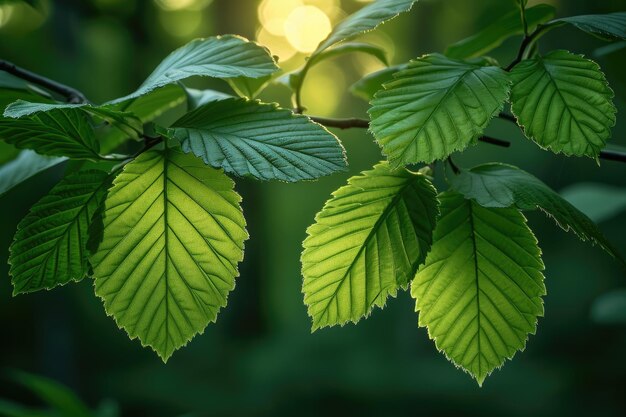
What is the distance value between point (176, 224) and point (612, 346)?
9.31m

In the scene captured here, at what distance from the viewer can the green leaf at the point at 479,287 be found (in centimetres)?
50

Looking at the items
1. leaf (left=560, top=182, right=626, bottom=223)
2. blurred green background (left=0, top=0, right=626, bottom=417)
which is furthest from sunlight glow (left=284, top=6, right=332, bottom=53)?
leaf (left=560, top=182, right=626, bottom=223)

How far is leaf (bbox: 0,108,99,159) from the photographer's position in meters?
0.47

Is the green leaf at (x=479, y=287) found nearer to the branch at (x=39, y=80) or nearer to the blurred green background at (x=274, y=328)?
the branch at (x=39, y=80)

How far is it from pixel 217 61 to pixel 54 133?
0.14 m

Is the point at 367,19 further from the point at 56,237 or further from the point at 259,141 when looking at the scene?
the point at 56,237

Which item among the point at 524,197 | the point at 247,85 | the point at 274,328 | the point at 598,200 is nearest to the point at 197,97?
the point at 247,85

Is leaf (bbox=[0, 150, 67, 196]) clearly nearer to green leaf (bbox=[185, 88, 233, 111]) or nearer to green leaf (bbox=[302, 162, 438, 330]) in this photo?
green leaf (bbox=[185, 88, 233, 111])

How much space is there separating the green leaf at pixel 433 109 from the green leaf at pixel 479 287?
103 mm

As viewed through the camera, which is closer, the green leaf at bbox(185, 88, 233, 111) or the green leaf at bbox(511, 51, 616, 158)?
the green leaf at bbox(511, 51, 616, 158)

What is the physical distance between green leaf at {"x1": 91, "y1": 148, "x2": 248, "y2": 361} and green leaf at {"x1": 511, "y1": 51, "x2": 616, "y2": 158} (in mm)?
230

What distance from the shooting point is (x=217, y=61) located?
1.66ft

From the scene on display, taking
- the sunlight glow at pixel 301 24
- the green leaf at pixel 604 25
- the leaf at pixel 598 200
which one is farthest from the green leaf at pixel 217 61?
the sunlight glow at pixel 301 24

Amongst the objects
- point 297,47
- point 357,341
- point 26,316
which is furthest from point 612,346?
point 26,316
